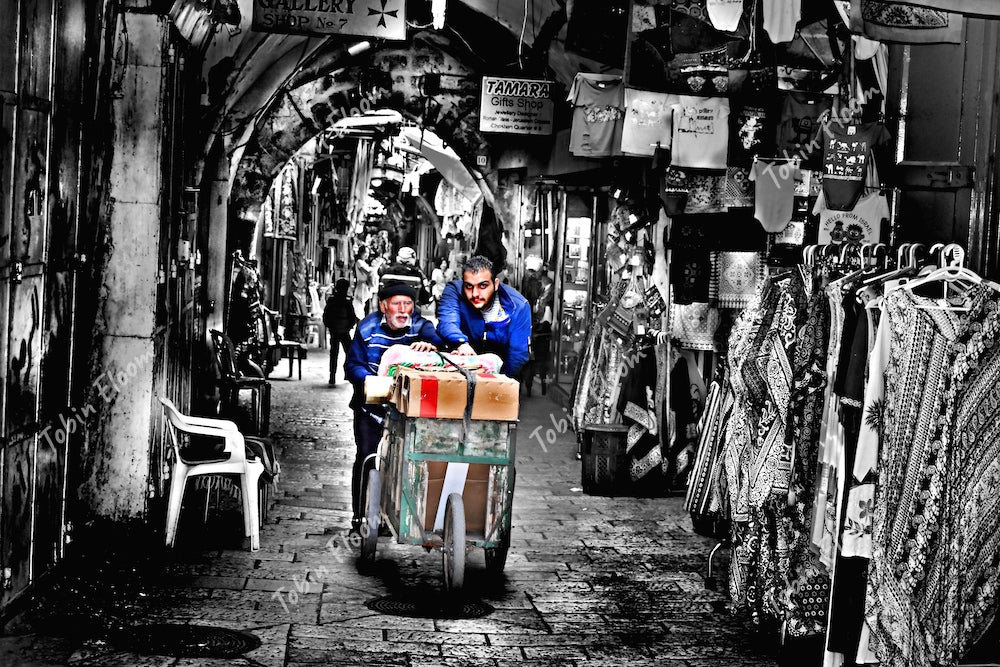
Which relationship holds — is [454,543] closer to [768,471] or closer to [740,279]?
[768,471]

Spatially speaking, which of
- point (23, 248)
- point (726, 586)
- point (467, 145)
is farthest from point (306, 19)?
point (467, 145)

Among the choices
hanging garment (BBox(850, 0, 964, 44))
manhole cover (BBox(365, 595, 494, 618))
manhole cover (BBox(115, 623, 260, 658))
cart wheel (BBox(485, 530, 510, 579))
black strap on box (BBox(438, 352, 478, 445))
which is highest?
hanging garment (BBox(850, 0, 964, 44))

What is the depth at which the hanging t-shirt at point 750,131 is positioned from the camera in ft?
32.3

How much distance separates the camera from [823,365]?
5973 mm

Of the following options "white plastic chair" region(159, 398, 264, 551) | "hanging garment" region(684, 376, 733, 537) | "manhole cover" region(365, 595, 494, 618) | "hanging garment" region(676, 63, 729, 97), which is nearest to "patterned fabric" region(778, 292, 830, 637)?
"hanging garment" region(684, 376, 733, 537)

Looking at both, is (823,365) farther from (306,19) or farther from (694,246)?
(306,19)

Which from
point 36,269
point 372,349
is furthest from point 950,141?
point 36,269

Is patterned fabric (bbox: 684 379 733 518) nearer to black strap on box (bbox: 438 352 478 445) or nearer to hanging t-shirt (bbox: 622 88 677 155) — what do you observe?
black strap on box (bbox: 438 352 478 445)

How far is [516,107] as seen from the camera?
14.2 m

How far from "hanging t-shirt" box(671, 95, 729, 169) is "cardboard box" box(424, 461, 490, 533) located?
401 cm

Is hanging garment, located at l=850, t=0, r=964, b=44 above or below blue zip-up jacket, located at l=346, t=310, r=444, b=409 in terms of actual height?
above

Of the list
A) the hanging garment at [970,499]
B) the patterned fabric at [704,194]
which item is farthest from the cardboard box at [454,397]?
the patterned fabric at [704,194]

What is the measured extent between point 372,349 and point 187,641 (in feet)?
9.12

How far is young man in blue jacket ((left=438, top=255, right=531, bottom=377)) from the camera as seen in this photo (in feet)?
27.0
